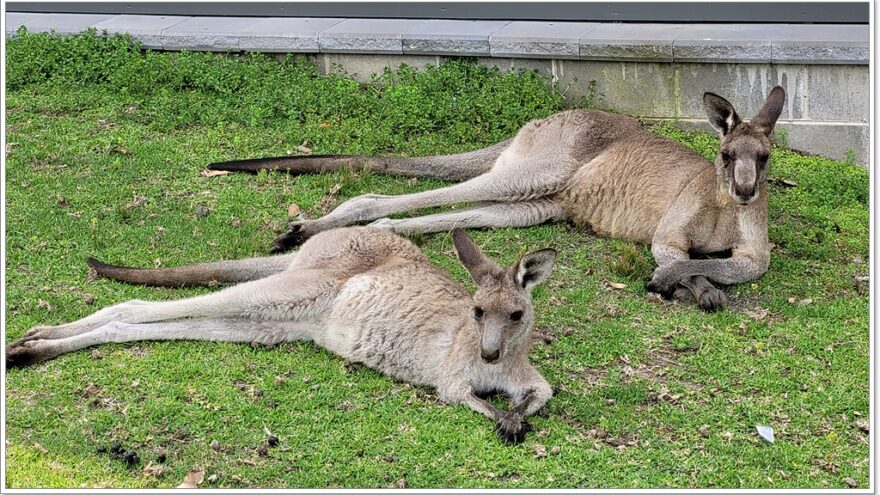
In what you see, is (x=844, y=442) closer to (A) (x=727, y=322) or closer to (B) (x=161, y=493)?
(A) (x=727, y=322)

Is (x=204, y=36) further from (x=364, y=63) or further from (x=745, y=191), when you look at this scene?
(x=745, y=191)

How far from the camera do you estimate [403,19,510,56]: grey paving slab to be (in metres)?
8.26

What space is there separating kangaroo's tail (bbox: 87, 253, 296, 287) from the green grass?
73mm

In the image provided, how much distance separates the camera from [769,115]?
6.20 metres

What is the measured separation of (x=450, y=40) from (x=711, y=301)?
315cm

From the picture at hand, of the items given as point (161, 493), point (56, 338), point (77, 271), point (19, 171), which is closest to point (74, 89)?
point (19, 171)

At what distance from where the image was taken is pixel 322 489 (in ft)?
14.4

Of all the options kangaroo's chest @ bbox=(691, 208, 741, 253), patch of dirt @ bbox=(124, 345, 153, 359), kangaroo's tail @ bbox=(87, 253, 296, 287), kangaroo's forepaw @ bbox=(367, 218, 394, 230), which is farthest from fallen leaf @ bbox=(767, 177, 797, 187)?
patch of dirt @ bbox=(124, 345, 153, 359)

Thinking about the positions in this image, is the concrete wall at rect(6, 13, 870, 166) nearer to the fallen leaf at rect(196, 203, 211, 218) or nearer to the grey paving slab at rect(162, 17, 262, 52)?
the grey paving slab at rect(162, 17, 262, 52)

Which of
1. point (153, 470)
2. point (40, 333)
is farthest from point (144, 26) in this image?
point (153, 470)

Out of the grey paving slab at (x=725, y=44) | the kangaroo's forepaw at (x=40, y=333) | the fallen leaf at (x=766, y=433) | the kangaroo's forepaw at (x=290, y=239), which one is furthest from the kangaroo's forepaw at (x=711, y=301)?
the kangaroo's forepaw at (x=40, y=333)

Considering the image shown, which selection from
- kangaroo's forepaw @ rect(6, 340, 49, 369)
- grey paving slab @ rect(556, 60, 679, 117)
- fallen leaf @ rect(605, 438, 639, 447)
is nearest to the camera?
fallen leaf @ rect(605, 438, 639, 447)

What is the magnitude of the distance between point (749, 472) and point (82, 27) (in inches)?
252

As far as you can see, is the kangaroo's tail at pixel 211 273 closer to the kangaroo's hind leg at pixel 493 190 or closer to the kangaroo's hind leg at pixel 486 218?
the kangaroo's hind leg at pixel 493 190
